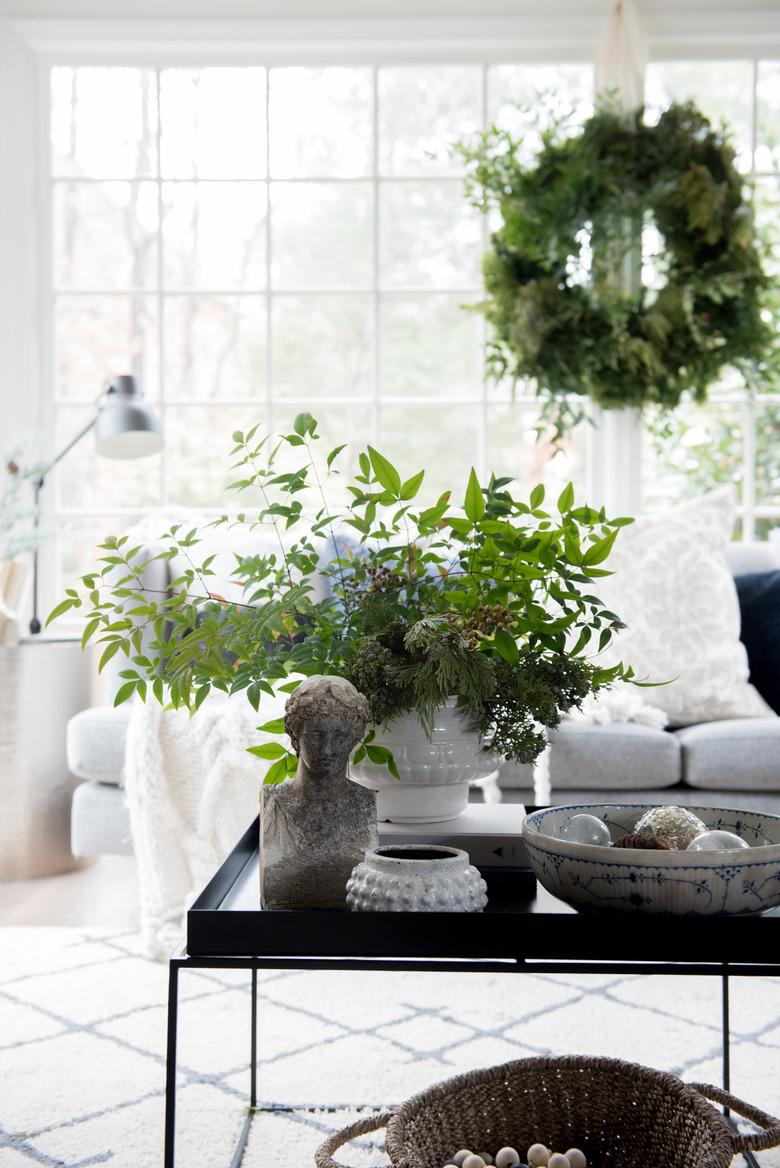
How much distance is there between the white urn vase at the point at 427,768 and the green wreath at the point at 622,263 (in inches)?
91.4

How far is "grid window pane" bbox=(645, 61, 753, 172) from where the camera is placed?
3.85 meters

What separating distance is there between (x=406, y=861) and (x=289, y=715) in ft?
0.64

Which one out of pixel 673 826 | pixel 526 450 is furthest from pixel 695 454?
pixel 673 826

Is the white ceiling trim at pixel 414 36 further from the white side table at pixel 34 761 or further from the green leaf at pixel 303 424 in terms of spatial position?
the green leaf at pixel 303 424

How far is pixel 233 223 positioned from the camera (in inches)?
154

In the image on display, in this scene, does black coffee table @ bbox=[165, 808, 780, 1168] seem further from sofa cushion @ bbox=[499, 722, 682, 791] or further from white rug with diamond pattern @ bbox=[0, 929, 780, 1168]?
sofa cushion @ bbox=[499, 722, 682, 791]

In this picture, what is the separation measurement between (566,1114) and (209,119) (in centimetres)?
336

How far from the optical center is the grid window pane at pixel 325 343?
12.9 feet

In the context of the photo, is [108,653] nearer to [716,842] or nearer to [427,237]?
[716,842]

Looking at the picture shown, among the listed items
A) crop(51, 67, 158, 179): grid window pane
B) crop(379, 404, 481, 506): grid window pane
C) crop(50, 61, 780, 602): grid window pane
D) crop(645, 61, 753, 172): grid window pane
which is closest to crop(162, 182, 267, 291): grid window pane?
crop(50, 61, 780, 602): grid window pane

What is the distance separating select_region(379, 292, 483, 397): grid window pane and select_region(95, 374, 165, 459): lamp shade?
2.88ft

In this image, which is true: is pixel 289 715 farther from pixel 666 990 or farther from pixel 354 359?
pixel 354 359

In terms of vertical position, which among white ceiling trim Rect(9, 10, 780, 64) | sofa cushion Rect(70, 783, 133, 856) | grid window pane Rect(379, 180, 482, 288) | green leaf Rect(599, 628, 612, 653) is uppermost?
white ceiling trim Rect(9, 10, 780, 64)

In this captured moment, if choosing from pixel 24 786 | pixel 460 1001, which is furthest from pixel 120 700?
pixel 24 786
